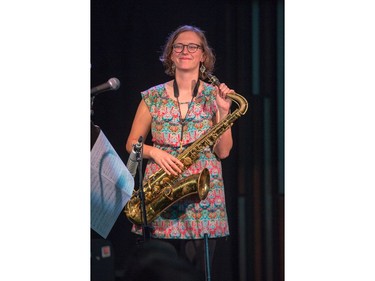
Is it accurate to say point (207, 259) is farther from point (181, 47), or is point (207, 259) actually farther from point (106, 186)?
point (181, 47)

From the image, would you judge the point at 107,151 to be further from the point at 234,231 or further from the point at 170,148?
the point at 234,231

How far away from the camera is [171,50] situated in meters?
4.31

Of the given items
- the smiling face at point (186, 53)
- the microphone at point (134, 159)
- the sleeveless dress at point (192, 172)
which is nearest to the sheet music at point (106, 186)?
the microphone at point (134, 159)

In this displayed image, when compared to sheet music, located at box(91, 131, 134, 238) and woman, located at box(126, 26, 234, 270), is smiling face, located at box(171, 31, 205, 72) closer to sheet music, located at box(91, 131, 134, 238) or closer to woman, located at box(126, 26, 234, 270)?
woman, located at box(126, 26, 234, 270)

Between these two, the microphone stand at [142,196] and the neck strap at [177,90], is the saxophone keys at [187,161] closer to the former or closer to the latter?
the microphone stand at [142,196]

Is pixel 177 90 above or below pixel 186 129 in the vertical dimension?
above

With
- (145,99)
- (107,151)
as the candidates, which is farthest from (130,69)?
(107,151)

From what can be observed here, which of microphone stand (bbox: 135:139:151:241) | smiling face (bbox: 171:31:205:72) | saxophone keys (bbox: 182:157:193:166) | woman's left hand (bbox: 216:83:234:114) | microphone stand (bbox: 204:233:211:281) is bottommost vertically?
microphone stand (bbox: 204:233:211:281)

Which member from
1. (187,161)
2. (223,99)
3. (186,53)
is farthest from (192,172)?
(186,53)

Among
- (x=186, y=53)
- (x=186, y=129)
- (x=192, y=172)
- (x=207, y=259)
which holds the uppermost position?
(x=186, y=53)

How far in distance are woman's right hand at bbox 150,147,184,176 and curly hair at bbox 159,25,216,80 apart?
43cm

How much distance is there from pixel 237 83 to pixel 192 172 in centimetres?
54

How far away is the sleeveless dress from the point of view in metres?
4.27

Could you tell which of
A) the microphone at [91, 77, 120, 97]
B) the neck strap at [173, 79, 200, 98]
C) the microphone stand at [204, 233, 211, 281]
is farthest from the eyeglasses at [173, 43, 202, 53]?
the microphone stand at [204, 233, 211, 281]
